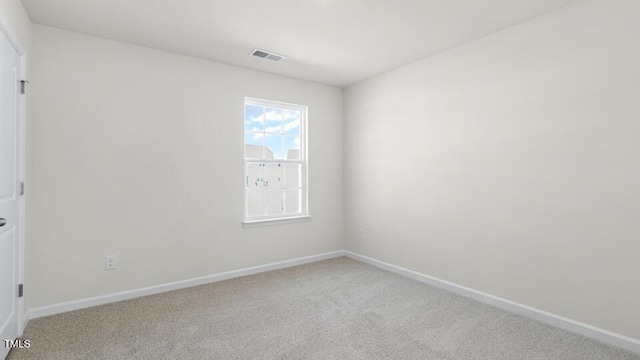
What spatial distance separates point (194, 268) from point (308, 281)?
4.17ft

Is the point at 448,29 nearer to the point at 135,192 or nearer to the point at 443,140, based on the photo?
the point at 443,140

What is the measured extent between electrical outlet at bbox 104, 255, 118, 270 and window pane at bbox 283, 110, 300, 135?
2412mm

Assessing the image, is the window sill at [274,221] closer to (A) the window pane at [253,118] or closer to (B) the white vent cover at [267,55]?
(A) the window pane at [253,118]

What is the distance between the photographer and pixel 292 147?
4.33m

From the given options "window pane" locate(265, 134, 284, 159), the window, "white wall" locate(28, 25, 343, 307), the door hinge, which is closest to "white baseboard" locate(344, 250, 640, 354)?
the window

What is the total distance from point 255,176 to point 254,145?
1.29ft

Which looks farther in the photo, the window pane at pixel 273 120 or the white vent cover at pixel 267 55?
the window pane at pixel 273 120

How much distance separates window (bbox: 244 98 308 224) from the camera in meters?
3.95

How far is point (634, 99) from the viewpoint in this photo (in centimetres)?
217

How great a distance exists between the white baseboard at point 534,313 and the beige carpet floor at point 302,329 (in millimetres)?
77

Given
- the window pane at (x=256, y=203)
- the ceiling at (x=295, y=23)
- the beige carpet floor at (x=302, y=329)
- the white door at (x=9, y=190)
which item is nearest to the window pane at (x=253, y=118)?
the ceiling at (x=295, y=23)

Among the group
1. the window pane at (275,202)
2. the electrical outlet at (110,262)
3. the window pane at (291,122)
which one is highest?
the window pane at (291,122)

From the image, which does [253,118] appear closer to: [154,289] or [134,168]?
[134,168]

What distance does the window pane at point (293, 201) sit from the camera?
4.30 m
